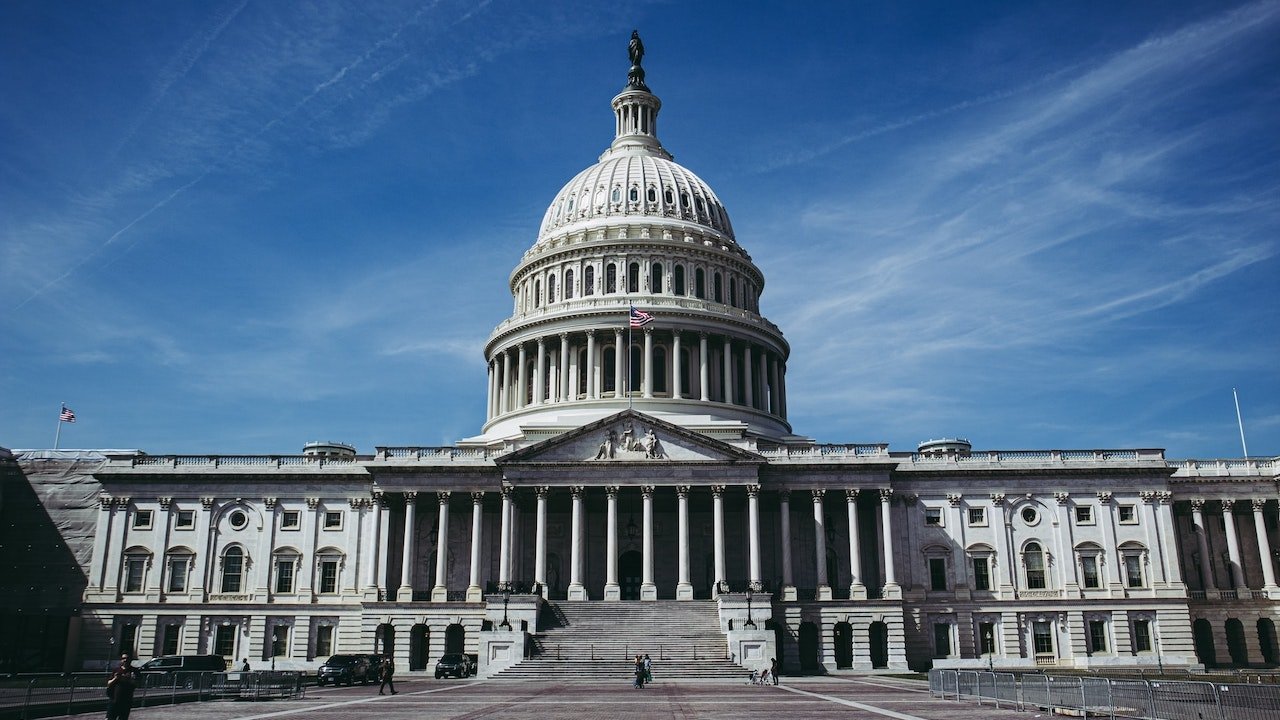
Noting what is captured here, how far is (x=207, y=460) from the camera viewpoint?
73.2 meters

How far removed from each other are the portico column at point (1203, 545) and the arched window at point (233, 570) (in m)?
66.9

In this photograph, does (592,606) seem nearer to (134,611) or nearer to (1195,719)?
(134,611)

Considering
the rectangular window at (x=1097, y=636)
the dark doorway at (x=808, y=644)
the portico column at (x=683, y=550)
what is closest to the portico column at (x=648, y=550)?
the portico column at (x=683, y=550)

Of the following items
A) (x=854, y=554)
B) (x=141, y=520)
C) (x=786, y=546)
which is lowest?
(x=854, y=554)

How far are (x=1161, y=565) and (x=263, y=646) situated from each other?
60438 mm

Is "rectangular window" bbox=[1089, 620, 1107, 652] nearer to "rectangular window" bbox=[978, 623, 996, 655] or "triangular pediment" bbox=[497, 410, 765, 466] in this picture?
"rectangular window" bbox=[978, 623, 996, 655]

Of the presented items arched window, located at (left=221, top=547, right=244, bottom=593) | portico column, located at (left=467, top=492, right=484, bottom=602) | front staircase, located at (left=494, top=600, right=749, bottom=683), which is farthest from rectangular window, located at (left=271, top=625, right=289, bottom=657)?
front staircase, located at (left=494, top=600, right=749, bottom=683)

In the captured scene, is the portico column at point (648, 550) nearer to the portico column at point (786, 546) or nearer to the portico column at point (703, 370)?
the portico column at point (786, 546)

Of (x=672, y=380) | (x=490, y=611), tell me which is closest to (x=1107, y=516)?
(x=672, y=380)

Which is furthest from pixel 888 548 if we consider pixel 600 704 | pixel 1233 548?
pixel 600 704

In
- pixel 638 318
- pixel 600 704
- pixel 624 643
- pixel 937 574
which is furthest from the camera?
pixel 638 318

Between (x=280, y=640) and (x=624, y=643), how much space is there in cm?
2696

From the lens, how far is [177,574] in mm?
70562

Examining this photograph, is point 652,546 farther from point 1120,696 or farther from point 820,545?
point 1120,696
